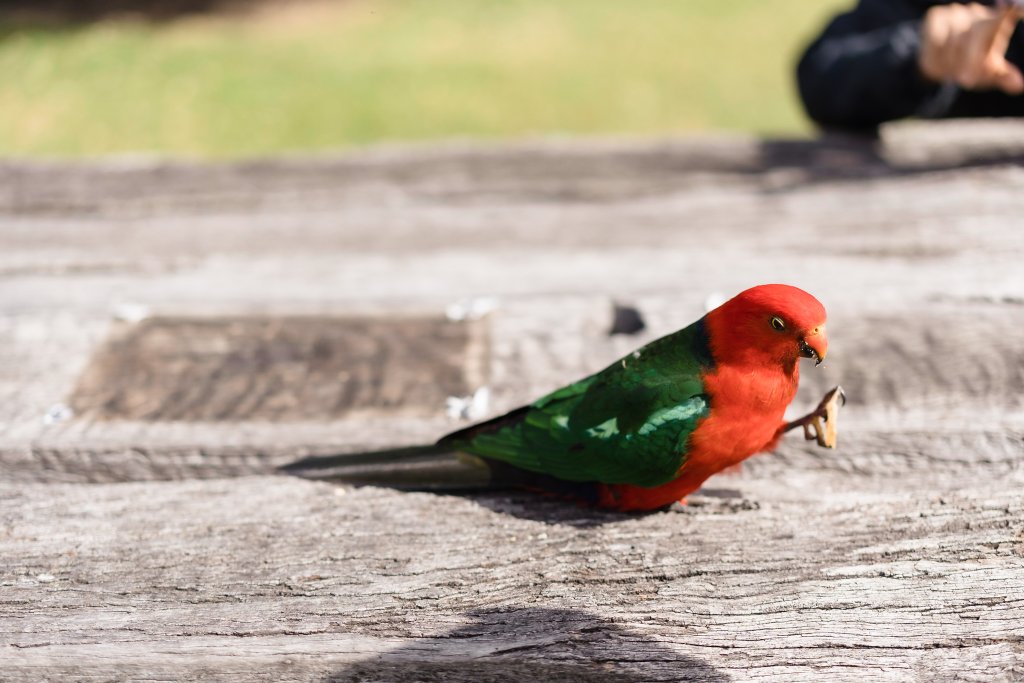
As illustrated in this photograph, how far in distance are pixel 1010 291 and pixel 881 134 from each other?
0.95 meters

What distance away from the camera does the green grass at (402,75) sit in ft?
21.0

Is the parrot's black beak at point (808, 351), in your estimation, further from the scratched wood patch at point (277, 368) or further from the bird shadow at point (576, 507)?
the scratched wood patch at point (277, 368)

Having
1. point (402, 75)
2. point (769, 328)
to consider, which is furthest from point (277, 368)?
point (402, 75)

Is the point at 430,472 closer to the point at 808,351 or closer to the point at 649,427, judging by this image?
the point at 649,427

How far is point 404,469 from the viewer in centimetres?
151

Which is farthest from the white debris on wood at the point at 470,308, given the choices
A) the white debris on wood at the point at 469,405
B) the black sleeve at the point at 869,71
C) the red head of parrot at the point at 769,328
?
the black sleeve at the point at 869,71

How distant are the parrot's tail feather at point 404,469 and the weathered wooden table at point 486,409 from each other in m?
0.03

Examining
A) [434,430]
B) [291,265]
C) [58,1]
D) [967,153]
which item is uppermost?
[58,1]

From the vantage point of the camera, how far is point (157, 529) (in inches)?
56.6

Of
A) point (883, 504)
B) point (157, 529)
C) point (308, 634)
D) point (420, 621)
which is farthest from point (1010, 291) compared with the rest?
point (157, 529)

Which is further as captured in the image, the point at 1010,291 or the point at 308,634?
the point at 1010,291

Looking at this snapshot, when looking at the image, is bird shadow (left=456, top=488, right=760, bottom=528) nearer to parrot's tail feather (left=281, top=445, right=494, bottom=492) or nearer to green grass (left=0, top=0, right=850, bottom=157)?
parrot's tail feather (left=281, top=445, right=494, bottom=492)

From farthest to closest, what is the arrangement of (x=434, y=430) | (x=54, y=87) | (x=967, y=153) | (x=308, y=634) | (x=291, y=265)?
(x=54, y=87)
(x=967, y=153)
(x=291, y=265)
(x=434, y=430)
(x=308, y=634)

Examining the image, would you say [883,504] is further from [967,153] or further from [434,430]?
[967,153]
